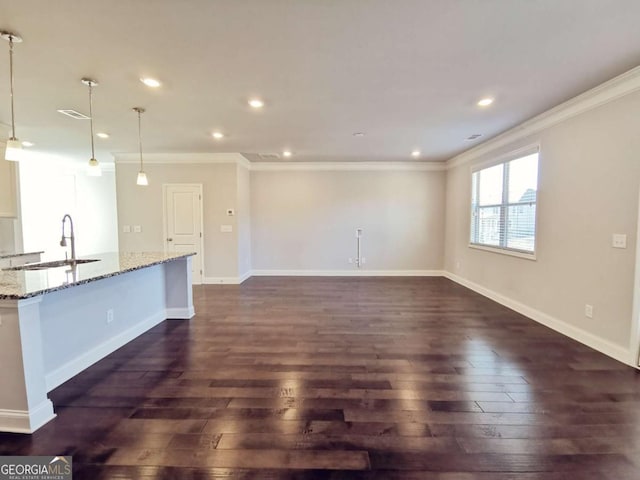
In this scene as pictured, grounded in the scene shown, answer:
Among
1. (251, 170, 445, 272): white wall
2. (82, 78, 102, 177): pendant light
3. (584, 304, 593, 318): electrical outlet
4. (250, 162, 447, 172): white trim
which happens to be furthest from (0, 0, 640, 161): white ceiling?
(251, 170, 445, 272): white wall

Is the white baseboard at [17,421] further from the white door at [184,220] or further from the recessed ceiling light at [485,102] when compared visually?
the recessed ceiling light at [485,102]

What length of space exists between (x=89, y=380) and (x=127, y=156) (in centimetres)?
512

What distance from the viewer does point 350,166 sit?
7.25m

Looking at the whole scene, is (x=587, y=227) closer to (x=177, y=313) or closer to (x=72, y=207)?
(x=177, y=313)

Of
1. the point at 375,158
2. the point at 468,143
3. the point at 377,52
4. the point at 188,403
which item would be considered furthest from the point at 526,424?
the point at 375,158

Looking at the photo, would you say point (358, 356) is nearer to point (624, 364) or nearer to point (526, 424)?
point (526, 424)

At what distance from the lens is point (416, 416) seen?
6.89 ft

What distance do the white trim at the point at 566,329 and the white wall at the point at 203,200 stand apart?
4.93 metres

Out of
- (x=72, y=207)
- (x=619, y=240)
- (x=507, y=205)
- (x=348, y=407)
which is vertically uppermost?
(x=72, y=207)

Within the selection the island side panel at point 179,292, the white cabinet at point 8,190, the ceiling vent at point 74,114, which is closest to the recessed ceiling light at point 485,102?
the island side panel at point 179,292

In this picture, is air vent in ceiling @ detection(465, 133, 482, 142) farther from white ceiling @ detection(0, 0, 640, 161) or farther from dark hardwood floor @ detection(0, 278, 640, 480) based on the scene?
dark hardwood floor @ detection(0, 278, 640, 480)

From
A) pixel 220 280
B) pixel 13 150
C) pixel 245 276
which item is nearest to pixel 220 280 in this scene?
pixel 220 280

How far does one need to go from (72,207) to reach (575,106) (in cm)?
1033

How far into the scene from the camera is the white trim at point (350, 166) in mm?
7195
